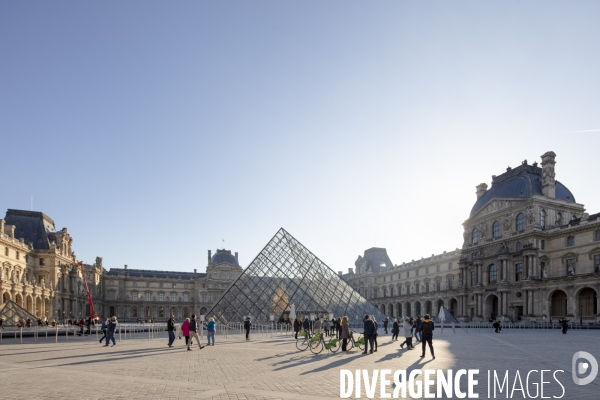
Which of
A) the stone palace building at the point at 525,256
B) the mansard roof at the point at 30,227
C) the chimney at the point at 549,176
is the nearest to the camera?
the stone palace building at the point at 525,256

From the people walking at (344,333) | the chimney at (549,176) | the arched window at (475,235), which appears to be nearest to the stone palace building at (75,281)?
the people walking at (344,333)

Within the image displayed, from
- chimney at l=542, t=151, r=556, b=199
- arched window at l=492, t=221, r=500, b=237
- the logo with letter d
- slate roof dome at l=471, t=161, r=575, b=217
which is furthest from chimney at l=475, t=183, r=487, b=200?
the logo with letter d

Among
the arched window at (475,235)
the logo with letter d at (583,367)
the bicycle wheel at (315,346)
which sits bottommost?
the bicycle wheel at (315,346)

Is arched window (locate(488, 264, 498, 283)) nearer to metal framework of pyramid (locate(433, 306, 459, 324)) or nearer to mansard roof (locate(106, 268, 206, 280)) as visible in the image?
metal framework of pyramid (locate(433, 306, 459, 324))

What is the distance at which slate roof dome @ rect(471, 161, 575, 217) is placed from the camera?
171 feet

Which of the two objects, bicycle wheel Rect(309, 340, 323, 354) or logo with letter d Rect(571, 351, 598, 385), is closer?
logo with letter d Rect(571, 351, 598, 385)

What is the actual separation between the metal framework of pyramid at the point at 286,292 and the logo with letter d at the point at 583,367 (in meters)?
19.0

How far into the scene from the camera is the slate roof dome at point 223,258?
316ft

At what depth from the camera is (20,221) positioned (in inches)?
2387

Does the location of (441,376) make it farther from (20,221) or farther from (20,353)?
(20,221)

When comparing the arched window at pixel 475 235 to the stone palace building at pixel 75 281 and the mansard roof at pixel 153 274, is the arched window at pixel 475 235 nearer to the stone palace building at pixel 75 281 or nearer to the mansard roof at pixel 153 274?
the stone palace building at pixel 75 281

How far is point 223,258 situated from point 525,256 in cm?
6077

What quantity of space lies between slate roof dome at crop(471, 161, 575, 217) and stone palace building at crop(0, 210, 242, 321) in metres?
51.3

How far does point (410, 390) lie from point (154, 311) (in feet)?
289
